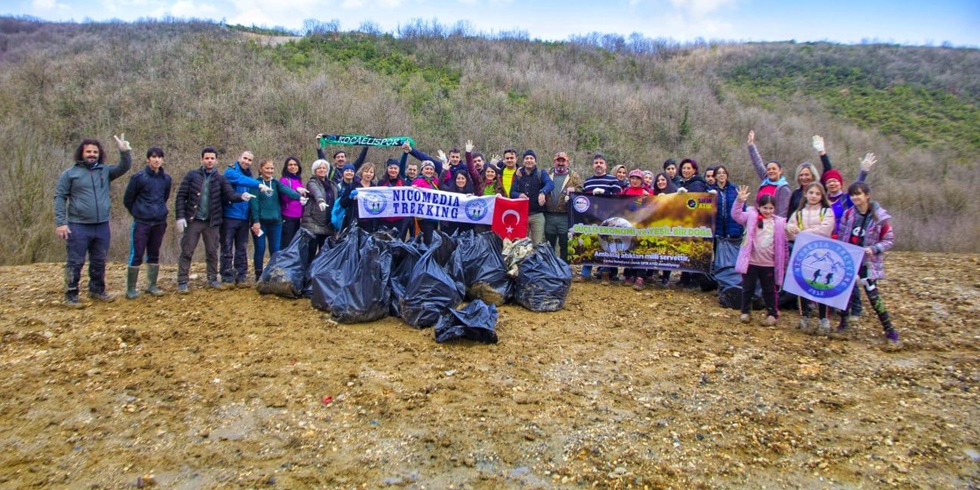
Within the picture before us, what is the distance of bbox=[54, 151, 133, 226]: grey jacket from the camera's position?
5652 mm

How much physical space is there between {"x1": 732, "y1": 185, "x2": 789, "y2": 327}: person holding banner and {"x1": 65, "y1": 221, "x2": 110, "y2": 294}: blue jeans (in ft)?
20.8

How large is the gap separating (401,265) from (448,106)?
1139 cm

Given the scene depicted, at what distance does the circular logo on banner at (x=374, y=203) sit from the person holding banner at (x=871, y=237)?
15.8ft

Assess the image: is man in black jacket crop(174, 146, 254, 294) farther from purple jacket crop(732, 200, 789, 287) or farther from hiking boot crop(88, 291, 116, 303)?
purple jacket crop(732, 200, 789, 287)

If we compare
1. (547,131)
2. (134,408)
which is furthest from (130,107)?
(134,408)

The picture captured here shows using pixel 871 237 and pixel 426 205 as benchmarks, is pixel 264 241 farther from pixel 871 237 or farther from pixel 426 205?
pixel 871 237

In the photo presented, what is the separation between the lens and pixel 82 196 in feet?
18.8

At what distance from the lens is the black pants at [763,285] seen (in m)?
5.86

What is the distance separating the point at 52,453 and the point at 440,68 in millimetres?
18289

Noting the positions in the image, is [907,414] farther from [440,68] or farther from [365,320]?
[440,68]

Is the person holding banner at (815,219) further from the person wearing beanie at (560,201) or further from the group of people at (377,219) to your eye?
the person wearing beanie at (560,201)

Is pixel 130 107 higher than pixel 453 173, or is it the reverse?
pixel 130 107

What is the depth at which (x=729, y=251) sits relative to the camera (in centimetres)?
682

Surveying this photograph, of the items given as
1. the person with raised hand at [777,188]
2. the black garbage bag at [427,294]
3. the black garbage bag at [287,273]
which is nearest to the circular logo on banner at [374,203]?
the black garbage bag at [287,273]
